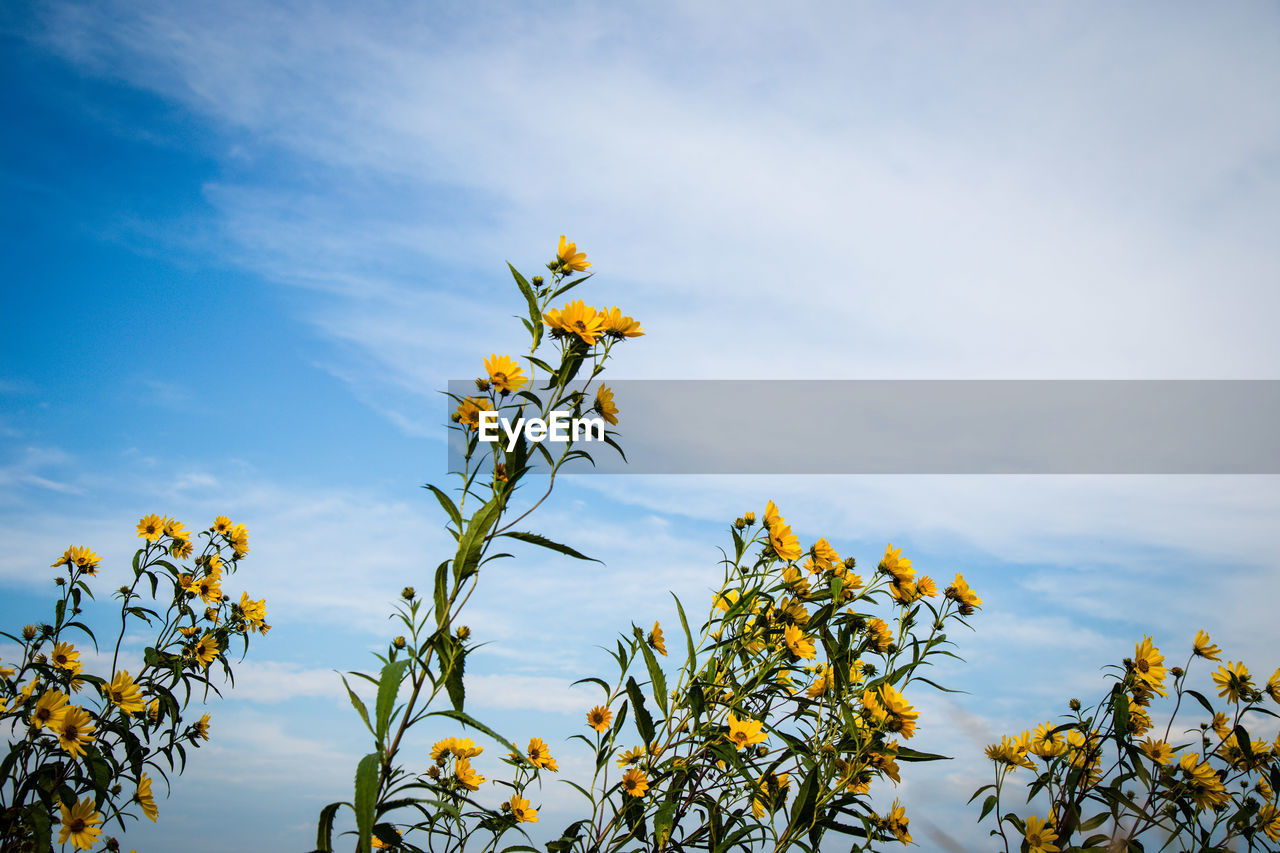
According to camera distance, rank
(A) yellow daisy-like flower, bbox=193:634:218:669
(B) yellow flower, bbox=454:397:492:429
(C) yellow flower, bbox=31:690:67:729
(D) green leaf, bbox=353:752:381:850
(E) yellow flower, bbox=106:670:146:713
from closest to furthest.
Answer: (D) green leaf, bbox=353:752:381:850
(B) yellow flower, bbox=454:397:492:429
(C) yellow flower, bbox=31:690:67:729
(E) yellow flower, bbox=106:670:146:713
(A) yellow daisy-like flower, bbox=193:634:218:669

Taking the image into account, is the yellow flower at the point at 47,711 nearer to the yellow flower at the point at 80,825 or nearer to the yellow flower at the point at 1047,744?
the yellow flower at the point at 80,825

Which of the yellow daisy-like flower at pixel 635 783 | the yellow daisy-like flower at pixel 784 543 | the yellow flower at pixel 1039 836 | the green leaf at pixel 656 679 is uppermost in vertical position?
the yellow daisy-like flower at pixel 784 543

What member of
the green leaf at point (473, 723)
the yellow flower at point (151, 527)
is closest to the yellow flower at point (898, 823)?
the green leaf at point (473, 723)

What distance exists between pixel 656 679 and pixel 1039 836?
1.36 meters

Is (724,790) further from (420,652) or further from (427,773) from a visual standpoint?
(420,652)

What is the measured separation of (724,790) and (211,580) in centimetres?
226

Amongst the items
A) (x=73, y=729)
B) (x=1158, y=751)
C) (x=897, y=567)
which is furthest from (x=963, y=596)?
(x=73, y=729)

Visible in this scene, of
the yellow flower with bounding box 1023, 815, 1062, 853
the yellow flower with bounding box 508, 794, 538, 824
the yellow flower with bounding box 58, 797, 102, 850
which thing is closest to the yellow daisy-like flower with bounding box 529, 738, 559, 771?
the yellow flower with bounding box 508, 794, 538, 824

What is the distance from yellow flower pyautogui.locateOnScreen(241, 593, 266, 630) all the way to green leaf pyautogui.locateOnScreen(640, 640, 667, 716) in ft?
6.09

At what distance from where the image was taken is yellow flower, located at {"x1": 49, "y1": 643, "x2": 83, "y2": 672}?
2.60 metres

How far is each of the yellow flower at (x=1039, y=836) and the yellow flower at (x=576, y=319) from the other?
212 centimetres

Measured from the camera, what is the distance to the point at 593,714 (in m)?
2.47

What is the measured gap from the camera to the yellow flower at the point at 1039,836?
2.39 m

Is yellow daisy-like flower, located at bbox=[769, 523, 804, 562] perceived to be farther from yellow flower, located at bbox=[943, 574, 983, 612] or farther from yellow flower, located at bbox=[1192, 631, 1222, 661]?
yellow flower, located at bbox=[1192, 631, 1222, 661]
